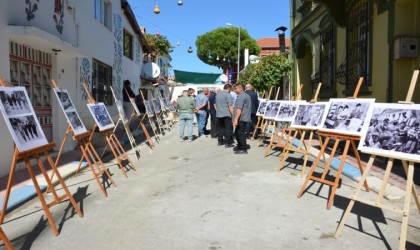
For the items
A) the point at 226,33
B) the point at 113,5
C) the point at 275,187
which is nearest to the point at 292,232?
the point at 275,187

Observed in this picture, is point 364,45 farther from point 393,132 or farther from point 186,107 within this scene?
point 393,132

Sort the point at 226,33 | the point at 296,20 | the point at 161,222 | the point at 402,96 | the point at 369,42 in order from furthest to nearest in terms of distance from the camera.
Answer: the point at 226,33, the point at 296,20, the point at 369,42, the point at 402,96, the point at 161,222

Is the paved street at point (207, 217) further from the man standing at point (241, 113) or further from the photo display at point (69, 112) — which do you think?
the man standing at point (241, 113)

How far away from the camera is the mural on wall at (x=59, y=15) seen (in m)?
9.74

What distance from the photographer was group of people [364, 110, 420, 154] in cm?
394

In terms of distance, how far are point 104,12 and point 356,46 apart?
31.8ft

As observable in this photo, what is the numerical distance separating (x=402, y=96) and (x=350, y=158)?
2.02 m

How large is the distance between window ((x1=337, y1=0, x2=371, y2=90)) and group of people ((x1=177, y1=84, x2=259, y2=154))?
279 cm

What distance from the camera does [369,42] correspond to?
9.52 meters

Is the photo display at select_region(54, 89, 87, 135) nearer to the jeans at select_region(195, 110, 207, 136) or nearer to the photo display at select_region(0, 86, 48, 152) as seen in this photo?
the photo display at select_region(0, 86, 48, 152)

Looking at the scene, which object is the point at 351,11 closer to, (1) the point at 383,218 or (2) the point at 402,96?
(2) the point at 402,96

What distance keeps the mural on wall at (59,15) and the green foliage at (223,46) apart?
49.5 metres

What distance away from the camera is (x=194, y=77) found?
45.2m

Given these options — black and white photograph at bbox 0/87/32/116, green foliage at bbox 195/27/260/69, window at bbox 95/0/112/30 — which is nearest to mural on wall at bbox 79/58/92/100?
window at bbox 95/0/112/30
